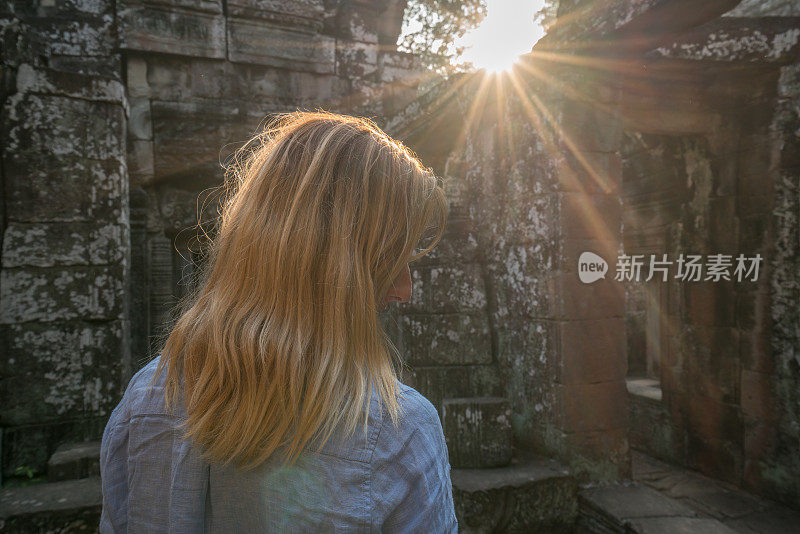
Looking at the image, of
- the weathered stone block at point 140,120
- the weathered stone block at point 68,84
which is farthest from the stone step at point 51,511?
the weathered stone block at point 140,120

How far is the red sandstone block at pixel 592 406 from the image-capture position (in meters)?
3.10

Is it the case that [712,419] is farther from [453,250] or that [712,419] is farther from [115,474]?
[115,474]

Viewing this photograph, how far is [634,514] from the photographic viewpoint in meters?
2.71

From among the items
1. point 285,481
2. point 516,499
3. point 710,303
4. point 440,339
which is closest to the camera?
point 285,481

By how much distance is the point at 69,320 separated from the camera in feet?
9.99

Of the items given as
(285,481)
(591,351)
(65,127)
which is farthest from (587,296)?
(65,127)

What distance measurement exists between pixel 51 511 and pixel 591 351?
10.4 feet

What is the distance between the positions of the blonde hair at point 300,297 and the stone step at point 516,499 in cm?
228

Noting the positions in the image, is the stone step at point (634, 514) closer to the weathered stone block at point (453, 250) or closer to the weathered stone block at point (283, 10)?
the weathered stone block at point (453, 250)

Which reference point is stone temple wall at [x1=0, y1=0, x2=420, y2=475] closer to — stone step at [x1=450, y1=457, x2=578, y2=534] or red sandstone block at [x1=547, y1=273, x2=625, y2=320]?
stone step at [x1=450, y1=457, x2=578, y2=534]

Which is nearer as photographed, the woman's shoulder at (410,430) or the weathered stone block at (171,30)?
the woman's shoulder at (410,430)

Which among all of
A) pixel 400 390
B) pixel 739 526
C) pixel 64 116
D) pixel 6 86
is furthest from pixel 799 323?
pixel 6 86

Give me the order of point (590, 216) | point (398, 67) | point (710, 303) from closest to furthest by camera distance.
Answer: point (590, 216)
point (710, 303)
point (398, 67)

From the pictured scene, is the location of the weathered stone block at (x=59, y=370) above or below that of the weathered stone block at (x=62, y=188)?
below
